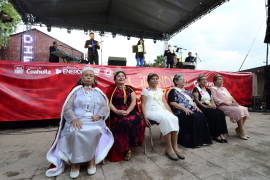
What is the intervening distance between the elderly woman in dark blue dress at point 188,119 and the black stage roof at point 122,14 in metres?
6.85

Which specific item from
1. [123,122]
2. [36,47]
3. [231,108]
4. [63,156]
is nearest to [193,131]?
[231,108]

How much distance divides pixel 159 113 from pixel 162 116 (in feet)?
0.37

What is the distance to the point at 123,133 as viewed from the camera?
82.7 inches

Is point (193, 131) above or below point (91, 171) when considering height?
above

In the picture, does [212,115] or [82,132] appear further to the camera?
[212,115]

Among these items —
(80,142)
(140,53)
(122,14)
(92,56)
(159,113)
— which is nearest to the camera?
(80,142)

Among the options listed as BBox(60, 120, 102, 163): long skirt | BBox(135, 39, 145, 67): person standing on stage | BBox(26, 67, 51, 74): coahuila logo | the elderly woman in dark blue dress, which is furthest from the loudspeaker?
BBox(60, 120, 102, 163): long skirt

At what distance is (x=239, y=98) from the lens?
5828 millimetres

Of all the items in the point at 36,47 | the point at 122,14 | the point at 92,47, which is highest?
the point at 122,14

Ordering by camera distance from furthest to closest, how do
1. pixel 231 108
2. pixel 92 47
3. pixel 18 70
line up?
pixel 92 47
pixel 18 70
pixel 231 108

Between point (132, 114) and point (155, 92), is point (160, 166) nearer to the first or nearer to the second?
point (132, 114)

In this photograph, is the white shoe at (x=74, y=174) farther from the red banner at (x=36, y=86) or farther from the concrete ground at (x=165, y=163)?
the red banner at (x=36, y=86)

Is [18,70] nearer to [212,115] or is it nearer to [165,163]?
[165,163]

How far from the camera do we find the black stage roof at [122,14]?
8.12 meters
